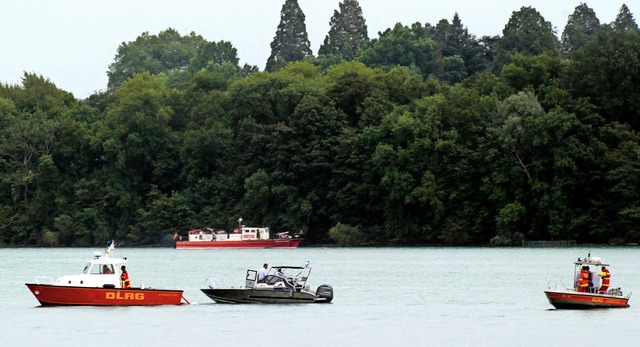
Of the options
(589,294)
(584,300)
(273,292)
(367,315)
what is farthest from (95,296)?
(589,294)

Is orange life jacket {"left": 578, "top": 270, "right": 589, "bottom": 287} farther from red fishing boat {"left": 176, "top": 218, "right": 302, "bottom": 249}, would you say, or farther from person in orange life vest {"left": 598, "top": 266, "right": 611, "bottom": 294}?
red fishing boat {"left": 176, "top": 218, "right": 302, "bottom": 249}

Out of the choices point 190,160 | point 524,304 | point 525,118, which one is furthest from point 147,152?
point 524,304

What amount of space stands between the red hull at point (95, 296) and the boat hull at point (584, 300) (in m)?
18.3

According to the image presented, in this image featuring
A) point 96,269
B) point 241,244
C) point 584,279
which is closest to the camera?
point 584,279

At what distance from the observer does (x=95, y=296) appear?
63.4m

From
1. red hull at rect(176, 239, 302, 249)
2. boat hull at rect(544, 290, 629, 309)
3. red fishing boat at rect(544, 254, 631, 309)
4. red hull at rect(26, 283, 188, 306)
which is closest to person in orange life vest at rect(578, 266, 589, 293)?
red fishing boat at rect(544, 254, 631, 309)

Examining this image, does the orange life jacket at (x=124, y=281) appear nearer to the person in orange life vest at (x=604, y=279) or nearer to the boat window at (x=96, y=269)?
the boat window at (x=96, y=269)

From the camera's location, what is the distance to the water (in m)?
55.2

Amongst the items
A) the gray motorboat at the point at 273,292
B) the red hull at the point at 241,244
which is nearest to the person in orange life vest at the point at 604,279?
the gray motorboat at the point at 273,292

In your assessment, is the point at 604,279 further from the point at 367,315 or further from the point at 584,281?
the point at 367,315

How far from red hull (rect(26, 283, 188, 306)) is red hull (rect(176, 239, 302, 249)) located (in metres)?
83.9

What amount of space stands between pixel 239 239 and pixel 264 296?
8774 centimetres

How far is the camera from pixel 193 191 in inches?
6604

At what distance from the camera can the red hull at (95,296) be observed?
63281 mm
